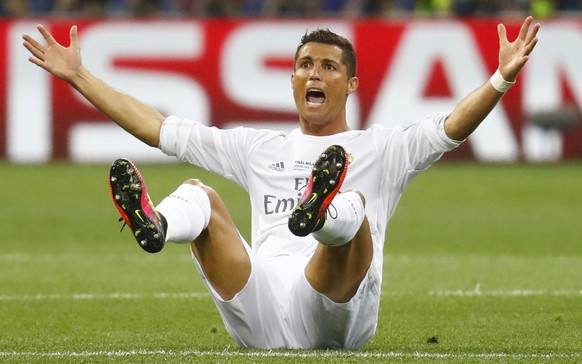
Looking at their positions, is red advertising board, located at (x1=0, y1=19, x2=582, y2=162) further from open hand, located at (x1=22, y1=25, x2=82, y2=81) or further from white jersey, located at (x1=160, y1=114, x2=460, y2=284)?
open hand, located at (x1=22, y1=25, x2=82, y2=81)

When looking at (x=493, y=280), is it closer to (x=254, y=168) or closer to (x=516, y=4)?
(x=254, y=168)

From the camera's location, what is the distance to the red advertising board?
20.0m

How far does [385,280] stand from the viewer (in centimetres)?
1060

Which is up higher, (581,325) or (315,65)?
(315,65)

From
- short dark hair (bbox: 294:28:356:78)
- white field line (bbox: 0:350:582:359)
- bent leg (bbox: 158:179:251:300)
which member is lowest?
white field line (bbox: 0:350:582:359)

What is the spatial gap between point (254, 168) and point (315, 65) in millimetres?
677

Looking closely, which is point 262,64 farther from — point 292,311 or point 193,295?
point 292,311

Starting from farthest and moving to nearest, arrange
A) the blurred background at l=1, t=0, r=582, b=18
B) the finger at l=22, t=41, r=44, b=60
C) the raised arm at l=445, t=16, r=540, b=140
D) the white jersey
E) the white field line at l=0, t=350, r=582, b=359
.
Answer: the blurred background at l=1, t=0, r=582, b=18 < the finger at l=22, t=41, r=44, b=60 < the white jersey < the raised arm at l=445, t=16, r=540, b=140 < the white field line at l=0, t=350, r=582, b=359

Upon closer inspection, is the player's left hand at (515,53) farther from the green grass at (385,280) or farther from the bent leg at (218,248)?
the bent leg at (218,248)

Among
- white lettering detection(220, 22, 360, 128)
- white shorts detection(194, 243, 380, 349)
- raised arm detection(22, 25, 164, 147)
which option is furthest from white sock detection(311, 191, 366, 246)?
white lettering detection(220, 22, 360, 128)

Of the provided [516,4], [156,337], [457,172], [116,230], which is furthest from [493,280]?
[516,4]

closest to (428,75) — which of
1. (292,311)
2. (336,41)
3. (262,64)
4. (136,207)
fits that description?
(262,64)

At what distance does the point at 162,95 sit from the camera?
20.1 m

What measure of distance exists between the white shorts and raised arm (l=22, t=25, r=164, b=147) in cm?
100
